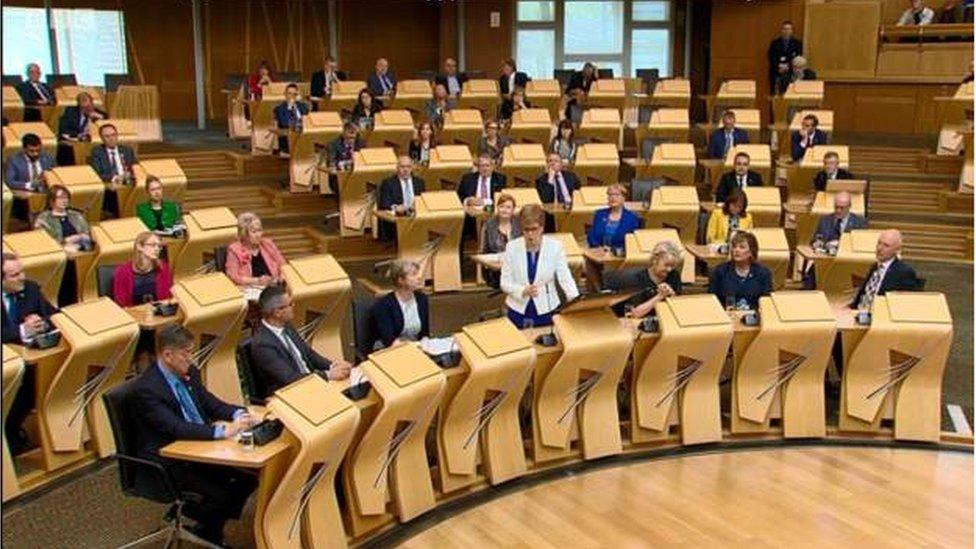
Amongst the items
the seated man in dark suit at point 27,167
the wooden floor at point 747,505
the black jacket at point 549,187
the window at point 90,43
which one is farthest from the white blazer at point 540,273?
the window at point 90,43

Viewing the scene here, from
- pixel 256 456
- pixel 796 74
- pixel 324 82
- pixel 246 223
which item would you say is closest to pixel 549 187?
pixel 246 223

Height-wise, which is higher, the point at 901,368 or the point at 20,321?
the point at 20,321

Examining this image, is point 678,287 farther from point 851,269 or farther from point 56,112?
point 56,112

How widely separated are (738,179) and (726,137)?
67.1 inches

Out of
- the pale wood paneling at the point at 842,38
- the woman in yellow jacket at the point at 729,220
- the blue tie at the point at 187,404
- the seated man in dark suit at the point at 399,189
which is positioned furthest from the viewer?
the pale wood paneling at the point at 842,38

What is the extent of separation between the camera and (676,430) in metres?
6.38

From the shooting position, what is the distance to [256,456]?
4.21m

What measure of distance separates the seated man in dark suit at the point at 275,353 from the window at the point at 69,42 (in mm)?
10994

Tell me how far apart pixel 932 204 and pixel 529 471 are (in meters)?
8.22

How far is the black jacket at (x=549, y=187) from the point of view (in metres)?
9.77

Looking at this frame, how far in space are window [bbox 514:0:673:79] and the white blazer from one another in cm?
1148

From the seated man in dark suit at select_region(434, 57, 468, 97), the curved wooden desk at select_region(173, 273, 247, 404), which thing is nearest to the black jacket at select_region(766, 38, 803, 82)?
the seated man in dark suit at select_region(434, 57, 468, 97)

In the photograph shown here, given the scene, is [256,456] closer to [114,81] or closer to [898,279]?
[898,279]

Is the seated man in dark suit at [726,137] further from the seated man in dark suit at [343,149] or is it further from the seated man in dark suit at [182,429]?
the seated man in dark suit at [182,429]
